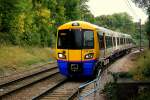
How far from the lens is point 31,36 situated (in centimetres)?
4641

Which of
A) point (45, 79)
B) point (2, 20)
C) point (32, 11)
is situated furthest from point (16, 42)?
point (45, 79)

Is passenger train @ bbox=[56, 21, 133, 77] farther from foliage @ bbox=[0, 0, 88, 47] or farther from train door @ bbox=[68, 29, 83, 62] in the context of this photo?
foliage @ bbox=[0, 0, 88, 47]

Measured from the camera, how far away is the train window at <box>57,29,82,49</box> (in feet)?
64.6

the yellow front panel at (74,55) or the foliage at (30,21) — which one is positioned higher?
the foliage at (30,21)

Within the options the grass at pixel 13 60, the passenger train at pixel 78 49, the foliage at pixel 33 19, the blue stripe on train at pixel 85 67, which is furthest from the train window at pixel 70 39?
the foliage at pixel 33 19

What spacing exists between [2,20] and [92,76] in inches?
811

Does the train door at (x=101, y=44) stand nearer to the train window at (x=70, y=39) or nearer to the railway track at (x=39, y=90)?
the train window at (x=70, y=39)

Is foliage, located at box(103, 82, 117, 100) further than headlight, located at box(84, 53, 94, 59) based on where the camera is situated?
No

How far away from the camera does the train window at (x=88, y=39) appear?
19812 mm

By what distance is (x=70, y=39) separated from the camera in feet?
64.9

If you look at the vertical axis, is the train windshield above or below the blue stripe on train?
above

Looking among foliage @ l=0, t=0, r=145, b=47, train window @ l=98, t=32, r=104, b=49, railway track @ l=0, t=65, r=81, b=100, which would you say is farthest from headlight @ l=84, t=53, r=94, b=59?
foliage @ l=0, t=0, r=145, b=47

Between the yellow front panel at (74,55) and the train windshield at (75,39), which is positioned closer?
the yellow front panel at (74,55)

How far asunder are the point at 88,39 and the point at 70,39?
3.02 ft
